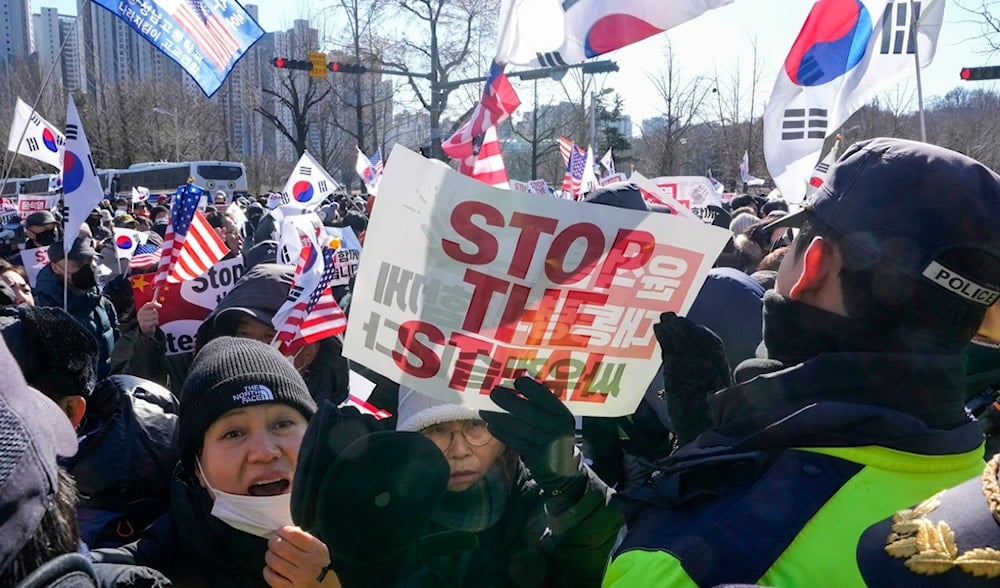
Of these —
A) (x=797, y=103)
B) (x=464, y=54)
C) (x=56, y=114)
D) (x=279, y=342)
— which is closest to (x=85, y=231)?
(x=279, y=342)

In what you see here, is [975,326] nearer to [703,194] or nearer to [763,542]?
[763,542]

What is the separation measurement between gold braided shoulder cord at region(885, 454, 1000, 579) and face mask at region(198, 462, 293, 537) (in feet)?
5.10

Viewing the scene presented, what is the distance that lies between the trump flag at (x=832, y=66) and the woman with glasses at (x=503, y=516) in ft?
10.7

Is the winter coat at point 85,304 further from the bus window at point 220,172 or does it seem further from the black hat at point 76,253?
the bus window at point 220,172

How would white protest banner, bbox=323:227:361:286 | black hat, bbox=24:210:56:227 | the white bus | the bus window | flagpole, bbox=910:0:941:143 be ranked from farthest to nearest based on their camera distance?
the bus window
the white bus
black hat, bbox=24:210:56:227
white protest banner, bbox=323:227:361:286
flagpole, bbox=910:0:941:143

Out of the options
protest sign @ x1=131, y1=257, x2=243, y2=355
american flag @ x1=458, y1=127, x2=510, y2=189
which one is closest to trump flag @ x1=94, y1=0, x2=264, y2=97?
protest sign @ x1=131, y1=257, x2=243, y2=355

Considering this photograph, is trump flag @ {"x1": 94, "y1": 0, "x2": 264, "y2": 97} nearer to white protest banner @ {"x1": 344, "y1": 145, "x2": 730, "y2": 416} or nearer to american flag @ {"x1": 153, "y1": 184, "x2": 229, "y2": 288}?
american flag @ {"x1": 153, "y1": 184, "x2": 229, "y2": 288}

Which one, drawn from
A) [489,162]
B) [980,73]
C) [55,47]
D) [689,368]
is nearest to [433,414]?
[689,368]

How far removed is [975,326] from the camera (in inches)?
60.6

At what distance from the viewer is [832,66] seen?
205 inches

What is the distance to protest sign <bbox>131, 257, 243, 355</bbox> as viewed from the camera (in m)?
4.91

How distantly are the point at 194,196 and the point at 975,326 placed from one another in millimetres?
5520

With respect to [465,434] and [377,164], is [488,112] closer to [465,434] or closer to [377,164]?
[465,434]

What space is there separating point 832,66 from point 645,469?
4037 millimetres
